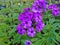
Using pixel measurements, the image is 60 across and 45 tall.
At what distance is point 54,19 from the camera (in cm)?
252

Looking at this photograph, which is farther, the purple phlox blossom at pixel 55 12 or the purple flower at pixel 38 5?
the purple phlox blossom at pixel 55 12

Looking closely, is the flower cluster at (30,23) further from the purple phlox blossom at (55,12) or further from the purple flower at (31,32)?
the purple phlox blossom at (55,12)

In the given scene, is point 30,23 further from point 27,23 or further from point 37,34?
point 37,34

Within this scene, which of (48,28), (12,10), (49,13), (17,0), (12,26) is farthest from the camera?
(17,0)

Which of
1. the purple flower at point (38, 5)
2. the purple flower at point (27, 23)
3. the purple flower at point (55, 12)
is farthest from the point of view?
the purple flower at point (55, 12)

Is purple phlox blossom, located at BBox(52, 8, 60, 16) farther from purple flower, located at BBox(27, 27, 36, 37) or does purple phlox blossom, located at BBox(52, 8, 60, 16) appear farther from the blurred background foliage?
purple flower, located at BBox(27, 27, 36, 37)

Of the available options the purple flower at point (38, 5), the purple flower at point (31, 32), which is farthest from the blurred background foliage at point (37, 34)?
the purple flower at point (38, 5)

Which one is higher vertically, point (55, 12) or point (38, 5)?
point (38, 5)

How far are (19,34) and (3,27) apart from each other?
0.88ft

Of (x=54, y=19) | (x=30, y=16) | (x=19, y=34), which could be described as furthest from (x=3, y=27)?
(x=54, y=19)

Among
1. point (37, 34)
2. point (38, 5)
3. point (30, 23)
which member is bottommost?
point (37, 34)

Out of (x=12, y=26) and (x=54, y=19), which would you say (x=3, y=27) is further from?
(x=54, y=19)

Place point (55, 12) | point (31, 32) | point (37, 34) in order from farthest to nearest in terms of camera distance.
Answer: point (55, 12) → point (37, 34) → point (31, 32)

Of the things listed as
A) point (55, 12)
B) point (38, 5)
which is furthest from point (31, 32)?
point (55, 12)
